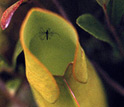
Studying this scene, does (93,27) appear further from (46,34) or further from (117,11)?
(46,34)

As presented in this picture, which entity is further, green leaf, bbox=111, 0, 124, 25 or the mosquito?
green leaf, bbox=111, 0, 124, 25

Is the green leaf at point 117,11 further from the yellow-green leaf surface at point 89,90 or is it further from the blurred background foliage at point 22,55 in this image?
the yellow-green leaf surface at point 89,90

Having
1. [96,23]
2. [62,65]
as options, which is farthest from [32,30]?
[96,23]

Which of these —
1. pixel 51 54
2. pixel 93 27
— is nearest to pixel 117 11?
pixel 93 27

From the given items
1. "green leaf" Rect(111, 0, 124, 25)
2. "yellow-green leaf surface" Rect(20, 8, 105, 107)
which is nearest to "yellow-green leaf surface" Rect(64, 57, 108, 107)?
"yellow-green leaf surface" Rect(20, 8, 105, 107)

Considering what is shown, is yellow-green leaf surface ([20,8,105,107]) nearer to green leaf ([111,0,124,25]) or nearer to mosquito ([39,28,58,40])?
mosquito ([39,28,58,40])

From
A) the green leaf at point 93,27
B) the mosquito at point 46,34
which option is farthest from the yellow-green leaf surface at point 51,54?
the green leaf at point 93,27

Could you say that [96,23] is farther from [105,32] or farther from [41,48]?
[41,48]
